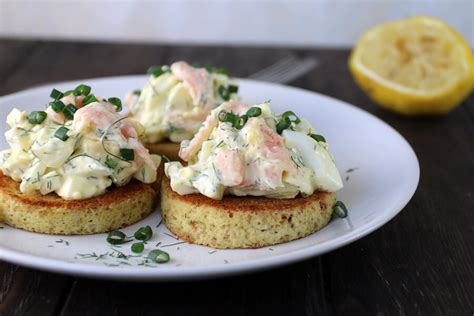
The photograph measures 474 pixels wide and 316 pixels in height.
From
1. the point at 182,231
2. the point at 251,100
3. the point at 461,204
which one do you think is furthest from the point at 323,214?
the point at 251,100

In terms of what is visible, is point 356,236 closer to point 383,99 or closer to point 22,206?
point 22,206

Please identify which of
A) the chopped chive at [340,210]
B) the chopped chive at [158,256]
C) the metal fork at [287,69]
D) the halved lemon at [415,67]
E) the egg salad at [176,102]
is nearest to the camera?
the chopped chive at [158,256]

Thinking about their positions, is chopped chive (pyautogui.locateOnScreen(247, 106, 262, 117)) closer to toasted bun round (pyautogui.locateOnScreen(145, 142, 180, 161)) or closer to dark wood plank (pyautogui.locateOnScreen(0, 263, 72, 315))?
toasted bun round (pyautogui.locateOnScreen(145, 142, 180, 161))

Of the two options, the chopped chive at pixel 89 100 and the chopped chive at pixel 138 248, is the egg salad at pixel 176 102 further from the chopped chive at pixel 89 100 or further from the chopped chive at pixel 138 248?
the chopped chive at pixel 138 248

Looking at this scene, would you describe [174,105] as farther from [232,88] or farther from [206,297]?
[206,297]

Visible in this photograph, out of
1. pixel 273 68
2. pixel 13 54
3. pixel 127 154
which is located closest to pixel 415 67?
pixel 273 68

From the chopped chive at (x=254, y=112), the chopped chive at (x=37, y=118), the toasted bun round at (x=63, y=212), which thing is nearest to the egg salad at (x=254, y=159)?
the chopped chive at (x=254, y=112)
